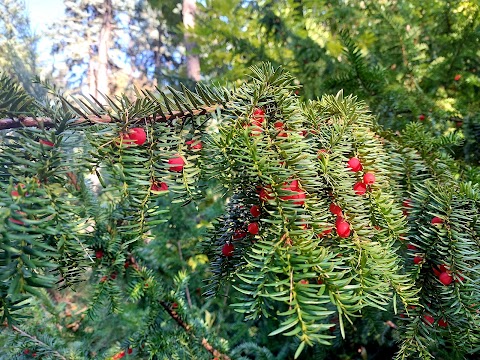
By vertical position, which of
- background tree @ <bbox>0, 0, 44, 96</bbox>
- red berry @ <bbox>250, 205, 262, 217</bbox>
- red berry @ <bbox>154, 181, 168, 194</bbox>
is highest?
background tree @ <bbox>0, 0, 44, 96</bbox>

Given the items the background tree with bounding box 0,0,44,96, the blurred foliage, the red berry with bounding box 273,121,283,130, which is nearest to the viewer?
the red berry with bounding box 273,121,283,130

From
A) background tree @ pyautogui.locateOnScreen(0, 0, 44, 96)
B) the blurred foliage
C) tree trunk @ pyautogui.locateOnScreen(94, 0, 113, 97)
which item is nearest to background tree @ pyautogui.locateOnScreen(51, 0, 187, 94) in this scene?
tree trunk @ pyautogui.locateOnScreen(94, 0, 113, 97)

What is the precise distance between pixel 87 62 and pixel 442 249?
417 inches

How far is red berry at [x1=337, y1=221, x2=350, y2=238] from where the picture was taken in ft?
1.30

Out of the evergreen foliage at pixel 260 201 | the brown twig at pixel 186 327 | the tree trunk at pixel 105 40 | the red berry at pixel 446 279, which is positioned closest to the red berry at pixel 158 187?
the evergreen foliage at pixel 260 201

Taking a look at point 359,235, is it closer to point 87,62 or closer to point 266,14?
point 266,14

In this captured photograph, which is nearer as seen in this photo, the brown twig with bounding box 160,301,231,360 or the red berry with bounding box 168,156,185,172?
the red berry with bounding box 168,156,185,172

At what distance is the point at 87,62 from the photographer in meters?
9.53

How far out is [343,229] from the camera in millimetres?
399

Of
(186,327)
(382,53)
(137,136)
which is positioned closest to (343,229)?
(137,136)

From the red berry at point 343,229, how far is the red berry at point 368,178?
80 mm

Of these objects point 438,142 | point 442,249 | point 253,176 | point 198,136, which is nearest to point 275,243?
point 253,176

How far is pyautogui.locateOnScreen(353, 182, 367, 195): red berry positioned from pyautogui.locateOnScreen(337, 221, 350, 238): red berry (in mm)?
65

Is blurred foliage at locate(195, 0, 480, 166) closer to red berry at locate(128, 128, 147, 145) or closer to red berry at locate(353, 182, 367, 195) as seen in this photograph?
red berry at locate(353, 182, 367, 195)
